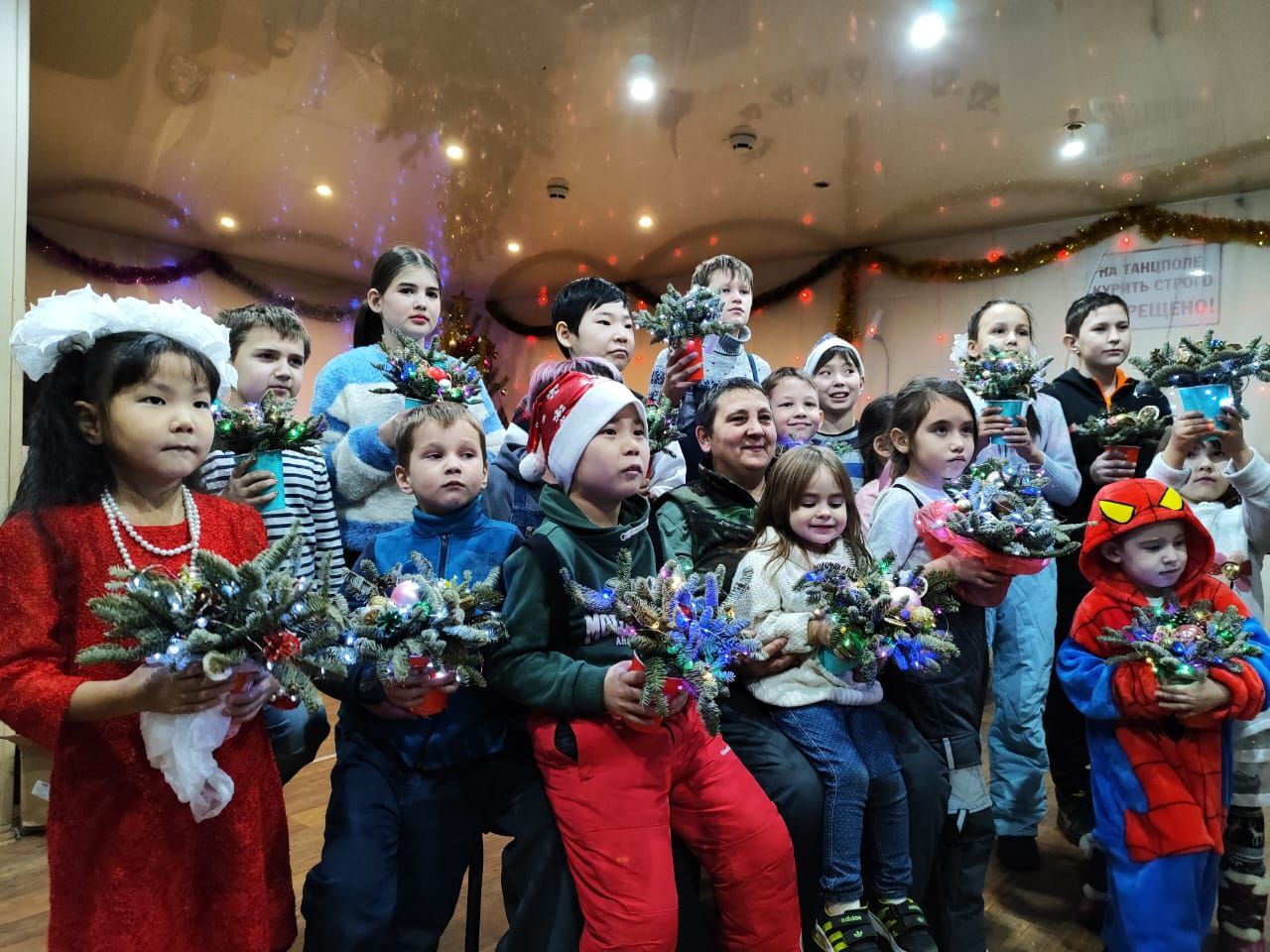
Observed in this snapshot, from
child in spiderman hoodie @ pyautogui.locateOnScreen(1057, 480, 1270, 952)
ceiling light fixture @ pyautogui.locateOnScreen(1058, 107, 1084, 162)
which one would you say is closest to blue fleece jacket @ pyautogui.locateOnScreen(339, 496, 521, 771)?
child in spiderman hoodie @ pyautogui.locateOnScreen(1057, 480, 1270, 952)

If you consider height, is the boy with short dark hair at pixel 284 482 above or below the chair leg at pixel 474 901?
above

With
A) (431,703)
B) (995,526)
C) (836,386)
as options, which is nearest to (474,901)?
(431,703)

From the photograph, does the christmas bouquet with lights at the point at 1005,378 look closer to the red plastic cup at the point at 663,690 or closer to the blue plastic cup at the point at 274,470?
the red plastic cup at the point at 663,690

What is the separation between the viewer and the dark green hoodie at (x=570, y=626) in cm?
160

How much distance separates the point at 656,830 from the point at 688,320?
167 cm

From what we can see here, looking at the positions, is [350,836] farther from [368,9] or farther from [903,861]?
[368,9]

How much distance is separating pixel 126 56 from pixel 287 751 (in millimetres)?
4157

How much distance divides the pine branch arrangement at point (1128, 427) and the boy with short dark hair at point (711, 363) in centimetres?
123

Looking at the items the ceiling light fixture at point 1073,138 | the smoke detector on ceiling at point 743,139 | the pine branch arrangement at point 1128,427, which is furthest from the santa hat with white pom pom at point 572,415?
the ceiling light fixture at point 1073,138

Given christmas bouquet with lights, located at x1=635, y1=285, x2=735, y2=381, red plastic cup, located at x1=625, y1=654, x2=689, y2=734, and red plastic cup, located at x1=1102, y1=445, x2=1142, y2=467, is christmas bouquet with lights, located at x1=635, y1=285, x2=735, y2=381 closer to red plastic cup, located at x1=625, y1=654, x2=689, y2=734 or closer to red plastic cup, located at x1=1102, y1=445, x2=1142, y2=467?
red plastic cup, located at x1=625, y1=654, x2=689, y2=734

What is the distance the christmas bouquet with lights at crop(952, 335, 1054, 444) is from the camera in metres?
2.54

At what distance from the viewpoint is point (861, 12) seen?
12.3 feet

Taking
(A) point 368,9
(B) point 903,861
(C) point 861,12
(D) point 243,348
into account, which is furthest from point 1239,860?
(A) point 368,9

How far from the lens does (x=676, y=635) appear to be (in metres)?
1.41
